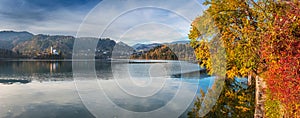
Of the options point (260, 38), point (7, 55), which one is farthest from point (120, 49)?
point (7, 55)

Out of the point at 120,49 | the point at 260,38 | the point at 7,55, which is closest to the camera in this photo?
the point at 260,38

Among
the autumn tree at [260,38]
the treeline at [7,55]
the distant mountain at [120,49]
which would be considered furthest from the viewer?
the treeline at [7,55]

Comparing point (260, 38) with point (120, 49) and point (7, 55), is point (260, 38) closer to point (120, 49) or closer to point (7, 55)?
point (120, 49)

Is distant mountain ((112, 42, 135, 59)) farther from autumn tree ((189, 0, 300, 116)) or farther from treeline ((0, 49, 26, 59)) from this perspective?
treeline ((0, 49, 26, 59))

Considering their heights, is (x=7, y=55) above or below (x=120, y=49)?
above

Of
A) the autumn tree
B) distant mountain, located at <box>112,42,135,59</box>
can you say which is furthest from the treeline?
the autumn tree

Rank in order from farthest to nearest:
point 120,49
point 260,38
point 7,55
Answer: point 7,55 < point 120,49 < point 260,38

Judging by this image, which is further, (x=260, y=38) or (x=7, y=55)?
(x=7, y=55)

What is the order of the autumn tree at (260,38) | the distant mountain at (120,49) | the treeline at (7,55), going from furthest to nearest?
1. the treeline at (7,55)
2. the distant mountain at (120,49)
3. the autumn tree at (260,38)

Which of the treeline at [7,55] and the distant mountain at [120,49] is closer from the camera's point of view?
the distant mountain at [120,49]

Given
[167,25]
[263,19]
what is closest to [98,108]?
[167,25]

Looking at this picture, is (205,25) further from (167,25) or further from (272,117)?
(272,117)

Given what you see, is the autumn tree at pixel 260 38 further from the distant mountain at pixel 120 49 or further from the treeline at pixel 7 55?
the treeline at pixel 7 55

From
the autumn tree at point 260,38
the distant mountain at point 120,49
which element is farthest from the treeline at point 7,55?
A: the autumn tree at point 260,38
